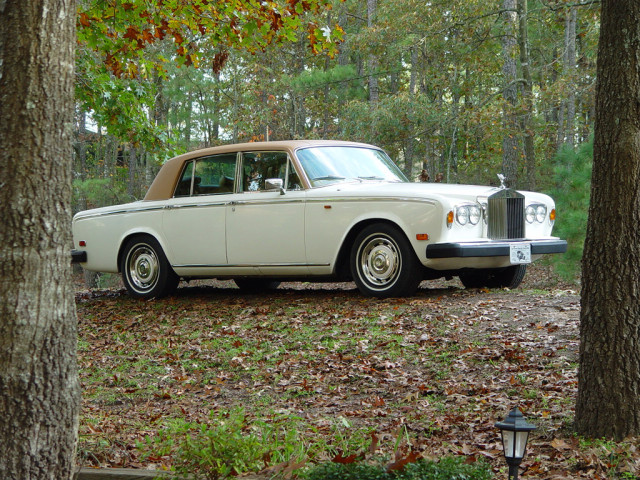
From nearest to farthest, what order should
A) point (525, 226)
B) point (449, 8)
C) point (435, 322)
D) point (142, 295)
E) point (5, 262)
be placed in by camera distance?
1. point (5, 262)
2. point (435, 322)
3. point (525, 226)
4. point (142, 295)
5. point (449, 8)

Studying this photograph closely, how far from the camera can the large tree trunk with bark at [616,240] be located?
448 cm

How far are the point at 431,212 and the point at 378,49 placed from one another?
54.7ft

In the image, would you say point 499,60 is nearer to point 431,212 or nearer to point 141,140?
point 141,140

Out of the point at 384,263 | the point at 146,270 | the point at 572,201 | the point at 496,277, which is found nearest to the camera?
the point at 384,263

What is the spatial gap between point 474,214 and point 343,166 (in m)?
1.78

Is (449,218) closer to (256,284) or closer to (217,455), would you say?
(256,284)

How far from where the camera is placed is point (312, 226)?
9.22m

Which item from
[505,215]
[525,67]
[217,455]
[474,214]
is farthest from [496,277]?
[525,67]

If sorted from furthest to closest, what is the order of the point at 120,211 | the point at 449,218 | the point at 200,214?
the point at 120,211 < the point at 200,214 < the point at 449,218

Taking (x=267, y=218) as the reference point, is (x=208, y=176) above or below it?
above

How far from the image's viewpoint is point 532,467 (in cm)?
417

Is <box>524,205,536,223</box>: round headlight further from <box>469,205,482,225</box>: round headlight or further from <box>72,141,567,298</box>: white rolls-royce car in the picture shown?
<box>469,205,482,225</box>: round headlight

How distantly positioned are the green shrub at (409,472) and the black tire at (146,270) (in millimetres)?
7115

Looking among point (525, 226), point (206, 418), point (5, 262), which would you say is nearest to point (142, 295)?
point (525, 226)
